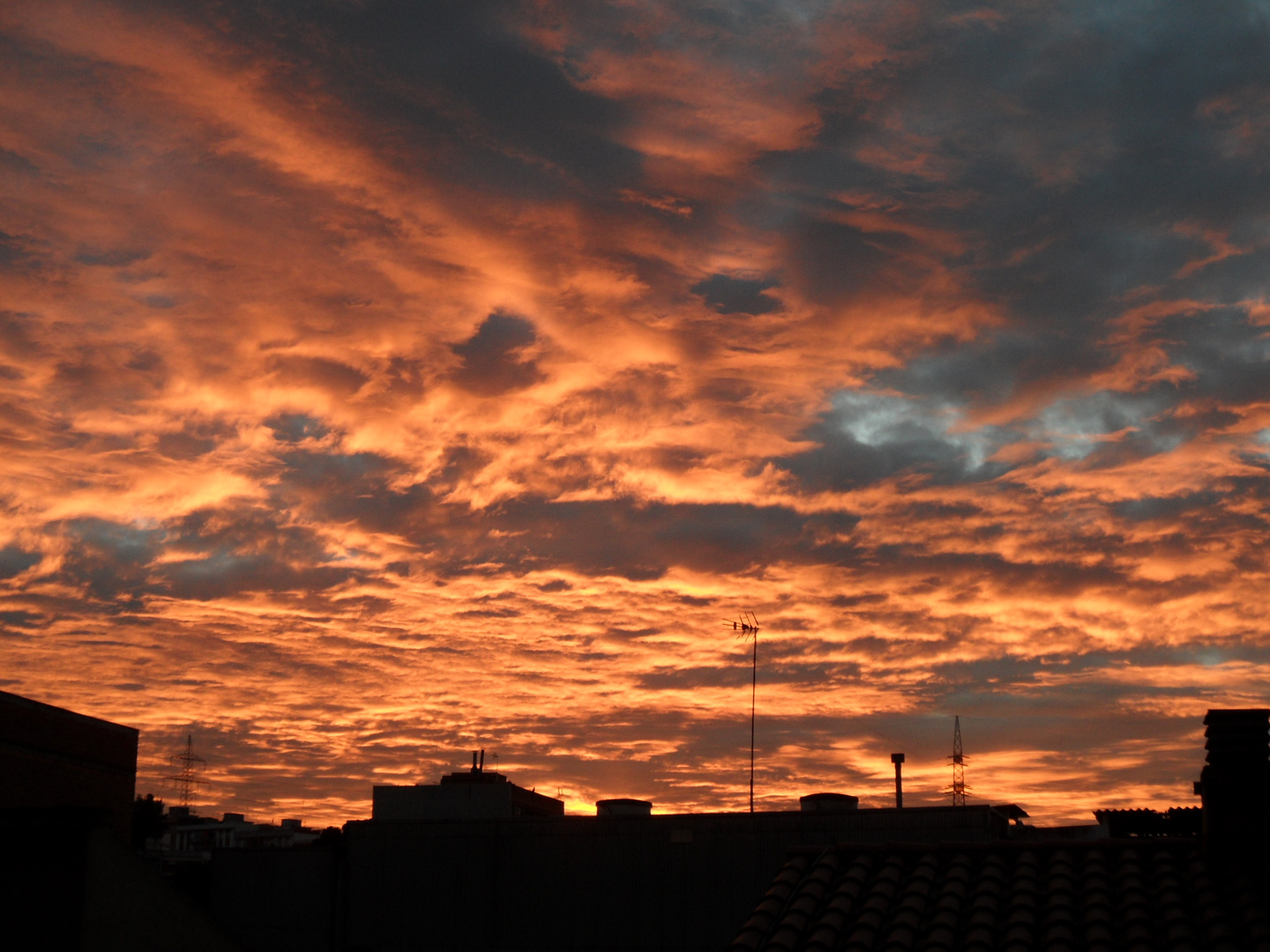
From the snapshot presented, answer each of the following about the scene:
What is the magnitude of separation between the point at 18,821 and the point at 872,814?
2751 cm

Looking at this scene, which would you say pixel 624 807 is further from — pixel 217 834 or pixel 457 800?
pixel 217 834

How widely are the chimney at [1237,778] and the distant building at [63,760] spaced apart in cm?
2128

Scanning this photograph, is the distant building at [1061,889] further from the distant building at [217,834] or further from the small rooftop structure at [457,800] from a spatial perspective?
the distant building at [217,834]

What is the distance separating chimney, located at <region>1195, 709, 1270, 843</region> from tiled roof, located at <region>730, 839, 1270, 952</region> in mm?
496

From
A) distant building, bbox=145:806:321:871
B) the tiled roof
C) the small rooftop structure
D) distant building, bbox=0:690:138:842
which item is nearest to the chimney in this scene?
the tiled roof

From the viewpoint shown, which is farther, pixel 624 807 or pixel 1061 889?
pixel 624 807

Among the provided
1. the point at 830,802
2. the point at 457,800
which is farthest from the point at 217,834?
the point at 830,802

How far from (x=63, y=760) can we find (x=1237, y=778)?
25155 mm

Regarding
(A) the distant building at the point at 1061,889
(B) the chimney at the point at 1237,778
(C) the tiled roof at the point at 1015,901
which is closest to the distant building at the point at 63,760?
(C) the tiled roof at the point at 1015,901

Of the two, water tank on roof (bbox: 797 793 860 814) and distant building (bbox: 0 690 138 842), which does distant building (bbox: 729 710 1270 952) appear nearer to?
distant building (bbox: 0 690 138 842)

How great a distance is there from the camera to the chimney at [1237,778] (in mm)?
16234

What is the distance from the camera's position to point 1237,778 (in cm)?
1641

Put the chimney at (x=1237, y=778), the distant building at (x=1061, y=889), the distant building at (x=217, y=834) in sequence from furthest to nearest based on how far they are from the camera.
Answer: the distant building at (x=217, y=834)
the chimney at (x=1237, y=778)
the distant building at (x=1061, y=889)

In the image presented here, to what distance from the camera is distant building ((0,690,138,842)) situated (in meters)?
26.8
